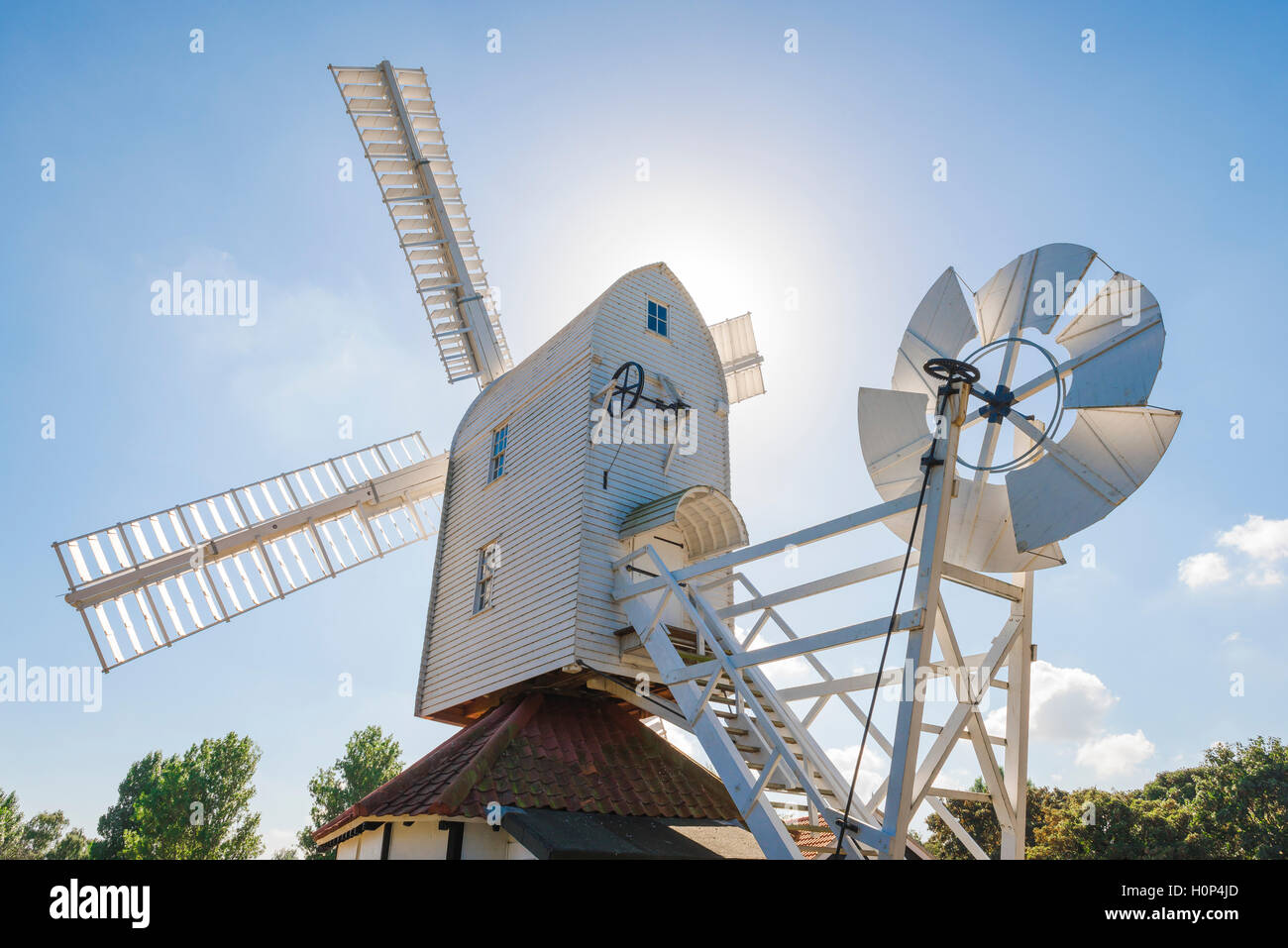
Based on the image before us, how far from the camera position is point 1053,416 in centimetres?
836

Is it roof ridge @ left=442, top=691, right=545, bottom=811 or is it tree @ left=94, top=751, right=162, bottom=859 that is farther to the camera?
tree @ left=94, top=751, right=162, bottom=859

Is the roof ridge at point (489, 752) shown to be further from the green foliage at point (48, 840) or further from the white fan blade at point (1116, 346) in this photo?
the green foliage at point (48, 840)

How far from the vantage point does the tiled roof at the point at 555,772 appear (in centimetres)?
1066

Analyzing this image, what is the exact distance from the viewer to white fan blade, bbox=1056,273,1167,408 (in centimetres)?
782

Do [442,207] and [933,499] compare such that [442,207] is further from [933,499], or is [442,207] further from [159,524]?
[933,499]

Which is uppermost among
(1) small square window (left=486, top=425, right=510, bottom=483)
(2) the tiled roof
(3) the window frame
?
(3) the window frame

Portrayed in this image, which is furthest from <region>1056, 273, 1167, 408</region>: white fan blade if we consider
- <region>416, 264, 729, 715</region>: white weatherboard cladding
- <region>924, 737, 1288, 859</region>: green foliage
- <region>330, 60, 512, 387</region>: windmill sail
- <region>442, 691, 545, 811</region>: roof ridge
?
<region>924, 737, 1288, 859</region>: green foliage

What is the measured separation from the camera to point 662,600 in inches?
448

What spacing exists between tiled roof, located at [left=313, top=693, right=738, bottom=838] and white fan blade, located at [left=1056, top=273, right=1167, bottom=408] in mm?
7646

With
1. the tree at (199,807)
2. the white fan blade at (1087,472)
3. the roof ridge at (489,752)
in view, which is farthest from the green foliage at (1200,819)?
the tree at (199,807)

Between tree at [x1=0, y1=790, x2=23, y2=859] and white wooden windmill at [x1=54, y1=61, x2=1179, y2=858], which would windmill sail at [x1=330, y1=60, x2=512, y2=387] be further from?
tree at [x1=0, y1=790, x2=23, y2=859]

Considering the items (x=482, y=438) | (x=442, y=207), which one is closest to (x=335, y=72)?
(x=442, y=207)
